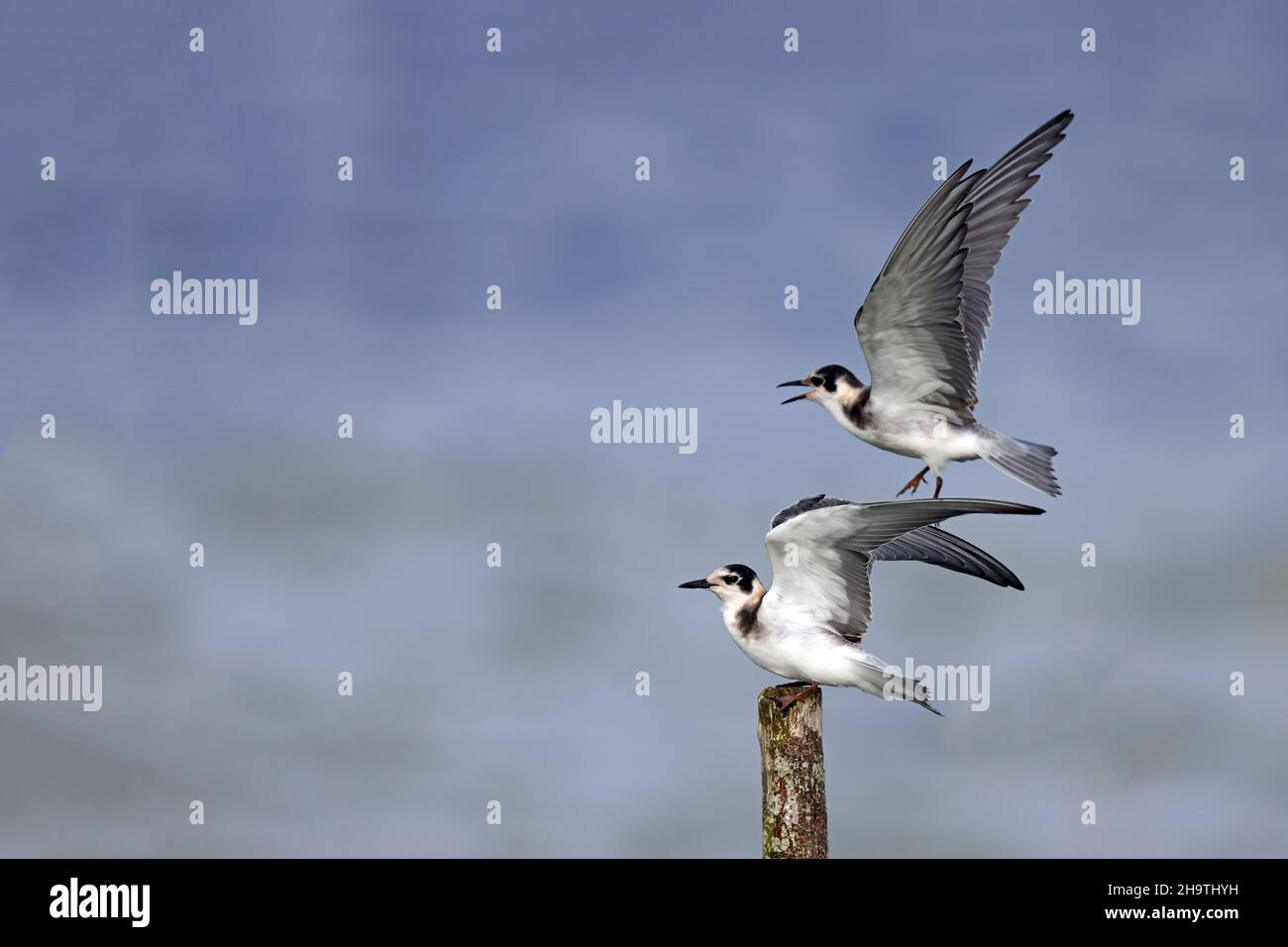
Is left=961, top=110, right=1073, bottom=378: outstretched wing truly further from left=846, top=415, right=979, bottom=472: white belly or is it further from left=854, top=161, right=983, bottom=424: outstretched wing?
left=846, top=415, right=979, bottom=472: white belly

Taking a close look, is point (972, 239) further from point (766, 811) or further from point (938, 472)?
point (766, 811)

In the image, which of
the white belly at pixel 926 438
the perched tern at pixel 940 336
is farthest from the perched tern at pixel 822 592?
the perched tern at pixel 940 336

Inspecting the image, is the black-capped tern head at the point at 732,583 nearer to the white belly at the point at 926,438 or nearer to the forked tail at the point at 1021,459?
the white belly at the point at 926,438

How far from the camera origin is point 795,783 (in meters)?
9.36

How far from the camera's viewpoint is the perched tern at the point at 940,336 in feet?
33.5

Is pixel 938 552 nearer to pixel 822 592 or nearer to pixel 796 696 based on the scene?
pixel 822 592

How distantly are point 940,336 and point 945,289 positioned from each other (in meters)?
0.53

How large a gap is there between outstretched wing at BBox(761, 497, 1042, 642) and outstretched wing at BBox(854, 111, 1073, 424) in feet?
5.83

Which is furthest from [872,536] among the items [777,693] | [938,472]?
[938,472]

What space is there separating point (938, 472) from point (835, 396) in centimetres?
128

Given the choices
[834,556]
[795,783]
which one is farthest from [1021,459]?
[795,783]

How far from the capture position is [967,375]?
1101 centimetres

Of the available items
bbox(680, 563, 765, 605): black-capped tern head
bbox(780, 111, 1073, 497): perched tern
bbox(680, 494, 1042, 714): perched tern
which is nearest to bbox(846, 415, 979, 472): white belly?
bbox(780, 111, 1073, 497): perched tern

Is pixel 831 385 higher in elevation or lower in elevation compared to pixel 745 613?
higher
